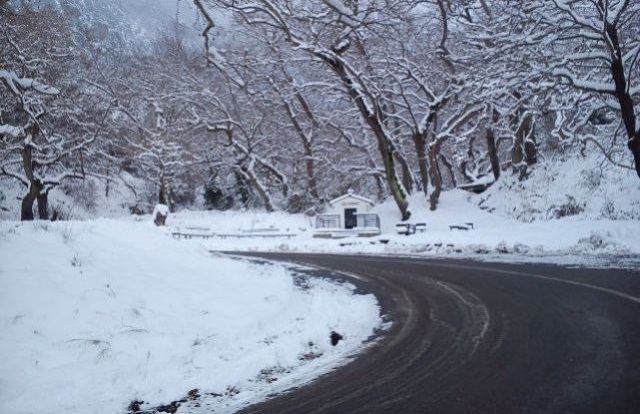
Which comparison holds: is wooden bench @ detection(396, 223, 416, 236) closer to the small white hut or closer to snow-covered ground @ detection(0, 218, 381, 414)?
the small white hut

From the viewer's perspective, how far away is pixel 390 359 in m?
6.64

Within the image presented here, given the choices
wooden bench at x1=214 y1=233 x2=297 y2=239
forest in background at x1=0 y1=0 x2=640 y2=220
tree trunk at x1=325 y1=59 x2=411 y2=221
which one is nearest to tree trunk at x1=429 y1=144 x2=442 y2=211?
forest in background at x1=0 y1=0 x2=640 y2=220

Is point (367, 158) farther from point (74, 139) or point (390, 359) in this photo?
point (390, 359)

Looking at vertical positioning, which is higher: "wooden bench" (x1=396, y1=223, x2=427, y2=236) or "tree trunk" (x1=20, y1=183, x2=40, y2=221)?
"tree trunk" (x1=20, y1=183, x2=40, y2=221)

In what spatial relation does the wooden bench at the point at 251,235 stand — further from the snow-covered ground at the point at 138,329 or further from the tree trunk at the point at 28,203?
the snow-covered ground at the point at 138,329

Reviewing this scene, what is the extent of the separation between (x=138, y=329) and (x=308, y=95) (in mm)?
40060

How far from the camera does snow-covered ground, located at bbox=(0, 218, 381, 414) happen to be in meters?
5.70

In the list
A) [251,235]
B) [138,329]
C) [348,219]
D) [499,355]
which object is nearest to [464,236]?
[348,219]

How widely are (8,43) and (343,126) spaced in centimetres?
2470

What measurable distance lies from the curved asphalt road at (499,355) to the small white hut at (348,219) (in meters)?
22.3

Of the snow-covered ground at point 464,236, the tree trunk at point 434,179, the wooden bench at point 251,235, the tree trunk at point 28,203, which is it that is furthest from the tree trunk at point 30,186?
the tree trunk at point 434,179

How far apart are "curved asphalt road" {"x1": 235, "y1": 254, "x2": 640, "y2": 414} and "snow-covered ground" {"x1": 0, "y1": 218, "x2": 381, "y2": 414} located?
595 millimetres

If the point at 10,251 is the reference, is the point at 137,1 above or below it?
above

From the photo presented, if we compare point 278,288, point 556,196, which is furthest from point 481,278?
point 556,196
